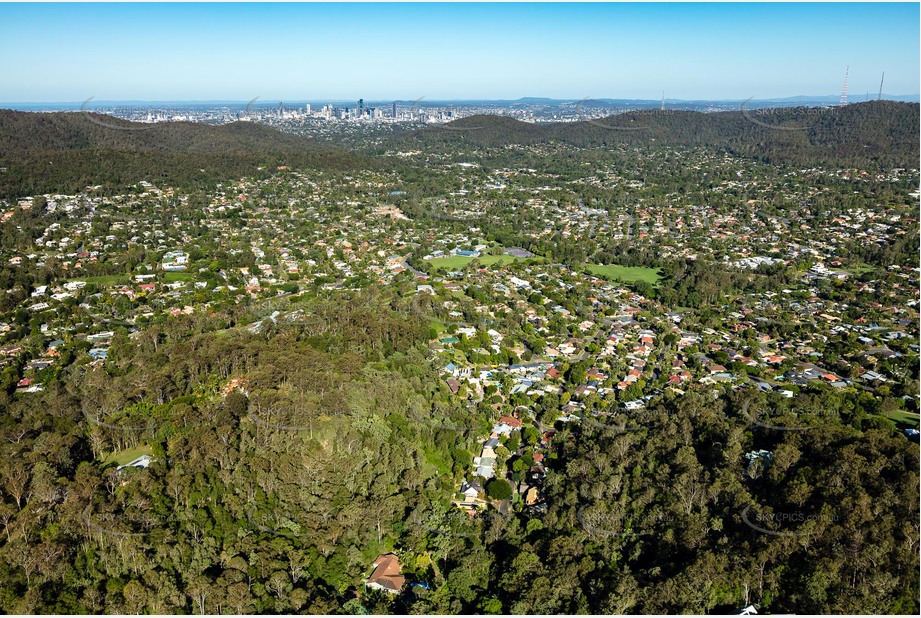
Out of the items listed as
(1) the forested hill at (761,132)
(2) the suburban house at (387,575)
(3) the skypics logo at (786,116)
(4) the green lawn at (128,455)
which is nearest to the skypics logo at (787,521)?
(2) the suburban house at (387,575)

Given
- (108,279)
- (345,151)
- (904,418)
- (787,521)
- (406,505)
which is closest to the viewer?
(787,521)

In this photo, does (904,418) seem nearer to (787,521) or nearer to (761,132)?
(787,521)

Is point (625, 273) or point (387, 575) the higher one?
point (625, 273)

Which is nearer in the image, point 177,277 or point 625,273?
point 177,277

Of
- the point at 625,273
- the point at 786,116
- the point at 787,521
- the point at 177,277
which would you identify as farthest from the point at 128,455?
the point at 786,116

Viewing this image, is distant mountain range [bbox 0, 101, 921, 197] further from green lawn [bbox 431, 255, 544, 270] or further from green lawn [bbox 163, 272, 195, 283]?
green lawn [bbox 431, 255, 544, 270]

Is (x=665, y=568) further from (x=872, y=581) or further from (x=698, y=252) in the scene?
(x=698, y=252)

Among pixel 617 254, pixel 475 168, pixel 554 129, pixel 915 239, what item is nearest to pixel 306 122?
pixel 554 129
